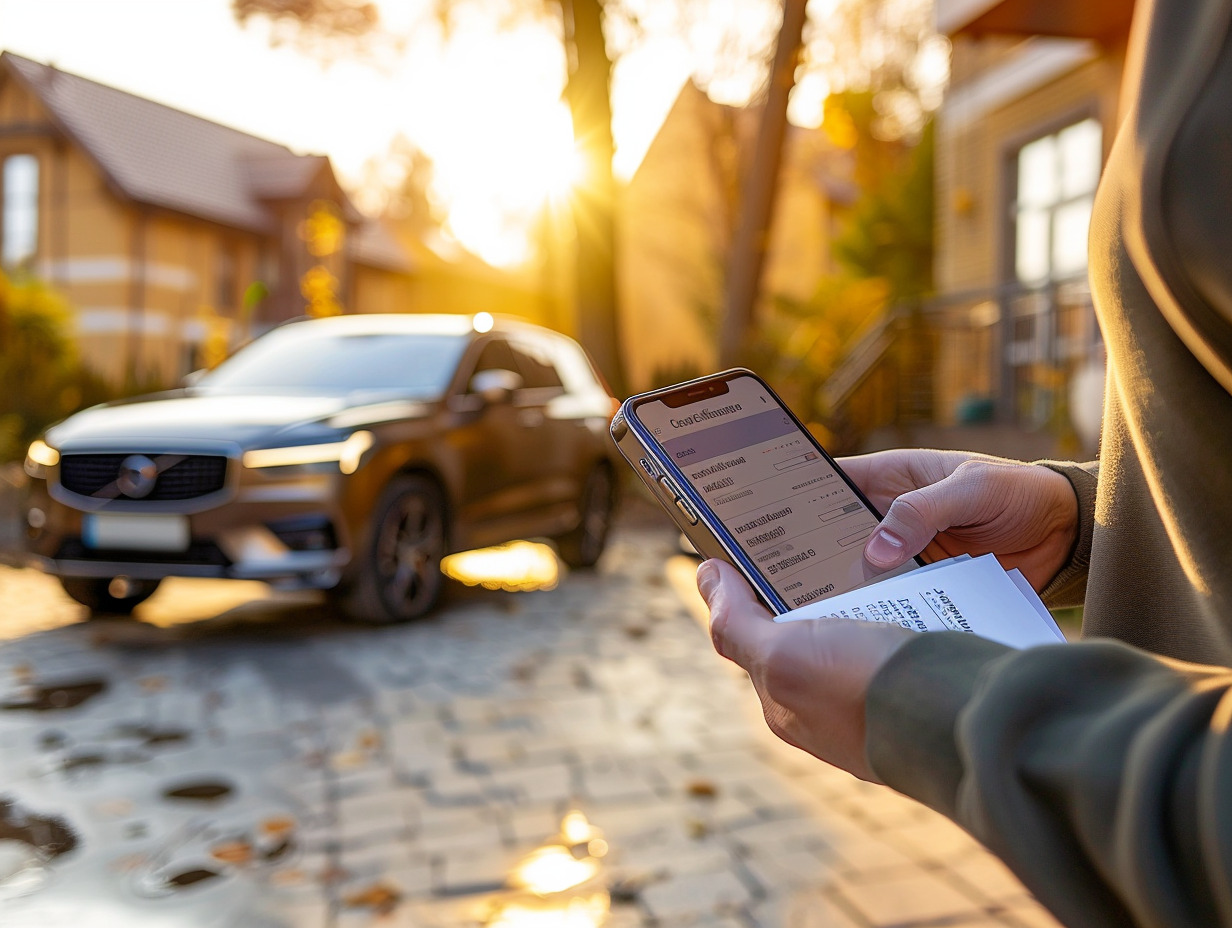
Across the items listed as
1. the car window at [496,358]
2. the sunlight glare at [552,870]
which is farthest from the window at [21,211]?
the sunlight glare at [552,870]

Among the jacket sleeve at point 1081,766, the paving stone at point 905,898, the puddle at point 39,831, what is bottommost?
the paving stone at point 905,898

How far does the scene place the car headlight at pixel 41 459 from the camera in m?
5.96

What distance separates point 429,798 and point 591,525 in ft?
16.1

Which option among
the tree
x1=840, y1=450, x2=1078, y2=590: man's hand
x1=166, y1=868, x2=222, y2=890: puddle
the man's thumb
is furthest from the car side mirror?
the tree

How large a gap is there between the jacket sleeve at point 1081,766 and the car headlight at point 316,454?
516 centimetres

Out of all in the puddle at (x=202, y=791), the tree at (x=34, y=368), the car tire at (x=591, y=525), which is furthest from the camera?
the tree at (x=34, y=368)

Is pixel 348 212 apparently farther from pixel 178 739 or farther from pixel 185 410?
pixel 178 739

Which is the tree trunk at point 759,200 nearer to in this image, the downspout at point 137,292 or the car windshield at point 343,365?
the car windshield at point 343,365

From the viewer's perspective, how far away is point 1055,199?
1306cm

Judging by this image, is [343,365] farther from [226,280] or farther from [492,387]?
[226,280]

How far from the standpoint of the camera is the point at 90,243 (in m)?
28.2

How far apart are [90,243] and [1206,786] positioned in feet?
101

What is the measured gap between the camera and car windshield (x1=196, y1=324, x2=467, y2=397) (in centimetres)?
695

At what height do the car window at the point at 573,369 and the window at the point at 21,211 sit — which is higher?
the window at the point at 21,211
